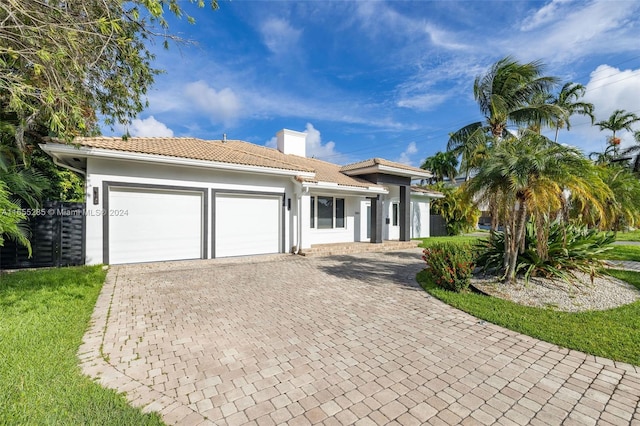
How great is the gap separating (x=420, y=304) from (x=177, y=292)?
240 inches

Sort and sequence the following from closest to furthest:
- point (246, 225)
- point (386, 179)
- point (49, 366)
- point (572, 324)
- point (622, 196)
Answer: point (49, 366), point (572, 324), point (246, 225), point (622, 196), point (386, 179)

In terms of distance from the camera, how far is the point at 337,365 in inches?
154

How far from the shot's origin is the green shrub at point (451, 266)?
741cm

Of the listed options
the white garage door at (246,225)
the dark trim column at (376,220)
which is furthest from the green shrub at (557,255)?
the white garage door at (246,225)

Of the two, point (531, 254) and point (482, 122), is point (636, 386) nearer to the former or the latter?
point (531, 254)

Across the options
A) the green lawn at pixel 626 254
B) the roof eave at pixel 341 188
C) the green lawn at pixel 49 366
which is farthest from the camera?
the roof eave at pixel 341 188

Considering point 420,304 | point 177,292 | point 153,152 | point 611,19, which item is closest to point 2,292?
point 177,292

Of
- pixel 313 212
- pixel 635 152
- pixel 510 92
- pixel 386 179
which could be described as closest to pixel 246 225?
Answer: pixel 313 212

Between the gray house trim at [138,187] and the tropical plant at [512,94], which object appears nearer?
the gray house trim at [138,187]

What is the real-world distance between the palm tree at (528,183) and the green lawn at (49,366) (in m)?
8.13

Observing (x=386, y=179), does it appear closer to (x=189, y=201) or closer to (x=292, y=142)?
(x=292, y=142)

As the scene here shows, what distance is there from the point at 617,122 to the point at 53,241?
51.3 metres

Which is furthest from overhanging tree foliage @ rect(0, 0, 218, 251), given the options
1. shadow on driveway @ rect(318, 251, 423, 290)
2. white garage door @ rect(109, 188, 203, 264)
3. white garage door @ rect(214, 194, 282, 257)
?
shadow on driveway @ rect(318, 251, 423, 290)

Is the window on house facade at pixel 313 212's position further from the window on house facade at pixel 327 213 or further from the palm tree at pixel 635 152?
the palm tree at pixel 635 152
